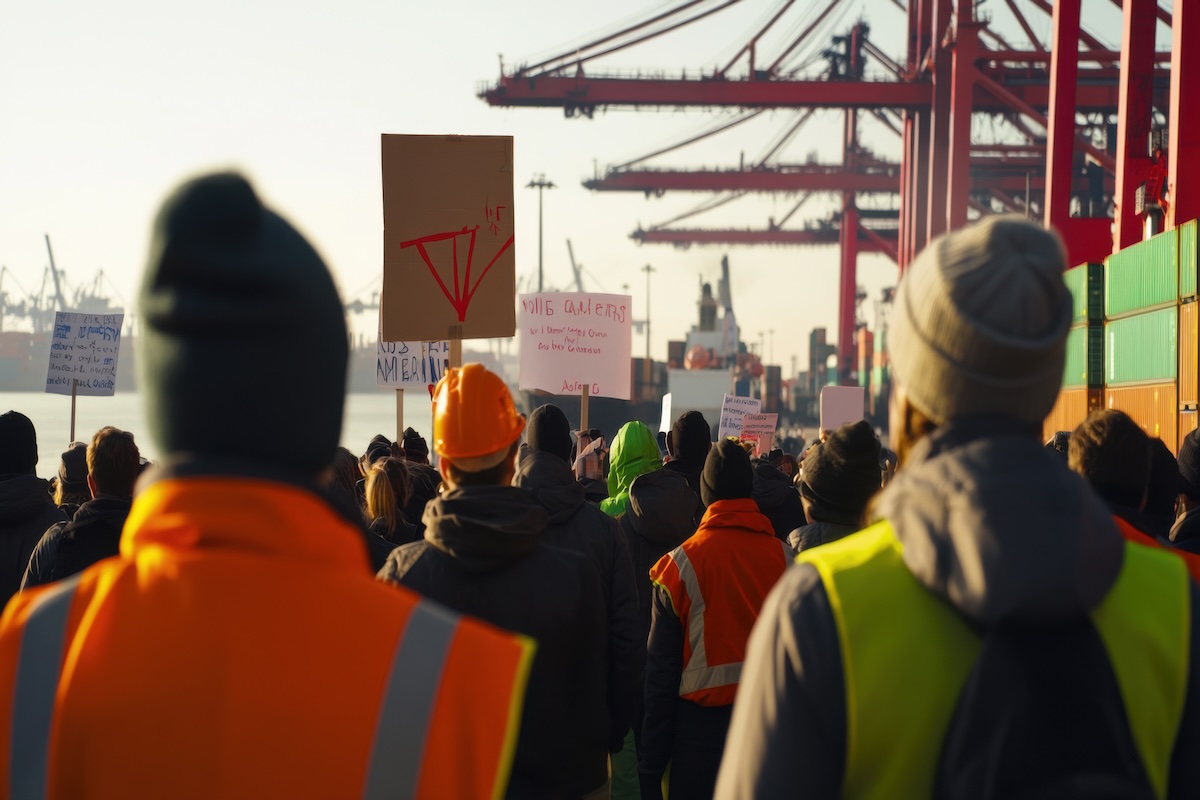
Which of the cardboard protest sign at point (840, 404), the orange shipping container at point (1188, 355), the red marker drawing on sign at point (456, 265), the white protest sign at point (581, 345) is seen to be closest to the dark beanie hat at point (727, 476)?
the red marker drawing on sign at point (456, 265)

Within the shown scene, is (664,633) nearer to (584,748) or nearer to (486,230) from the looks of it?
(584,748)

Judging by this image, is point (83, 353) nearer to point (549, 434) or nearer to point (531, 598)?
point (549, 434)

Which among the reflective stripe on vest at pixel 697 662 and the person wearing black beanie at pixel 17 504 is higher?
the person wearing black beanie at pixel 17 504

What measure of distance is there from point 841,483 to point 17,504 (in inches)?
107

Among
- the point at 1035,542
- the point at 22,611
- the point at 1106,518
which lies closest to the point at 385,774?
the point at 22,611

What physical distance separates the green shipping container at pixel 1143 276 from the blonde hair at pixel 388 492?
39.0ft

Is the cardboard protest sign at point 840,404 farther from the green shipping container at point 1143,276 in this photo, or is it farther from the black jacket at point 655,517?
the black jacket at point 655,517

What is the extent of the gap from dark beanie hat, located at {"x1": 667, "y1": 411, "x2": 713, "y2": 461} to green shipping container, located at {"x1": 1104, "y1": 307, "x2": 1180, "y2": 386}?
34.2 ft

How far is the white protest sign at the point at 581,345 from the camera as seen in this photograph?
403 inches

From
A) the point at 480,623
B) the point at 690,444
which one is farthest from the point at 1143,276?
the point at 480,623

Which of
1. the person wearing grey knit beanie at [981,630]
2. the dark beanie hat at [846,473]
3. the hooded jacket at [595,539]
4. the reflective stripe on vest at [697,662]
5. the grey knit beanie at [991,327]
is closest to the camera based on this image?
the person wearing grey knit beanie at [981,630]

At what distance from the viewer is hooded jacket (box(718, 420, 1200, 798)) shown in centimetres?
140

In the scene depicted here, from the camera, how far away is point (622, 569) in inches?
141

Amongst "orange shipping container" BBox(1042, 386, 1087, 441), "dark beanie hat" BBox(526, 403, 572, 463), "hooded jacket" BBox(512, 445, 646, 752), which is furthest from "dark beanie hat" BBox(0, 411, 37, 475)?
"orange shipping container" BBox(1042, 386, 1087, 441)
